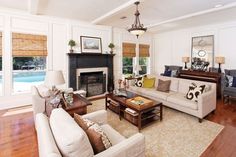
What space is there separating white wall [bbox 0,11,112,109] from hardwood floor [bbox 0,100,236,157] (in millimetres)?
522

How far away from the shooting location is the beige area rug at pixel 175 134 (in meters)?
2.42

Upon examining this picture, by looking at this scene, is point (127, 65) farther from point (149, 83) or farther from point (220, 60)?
point (220, 60)

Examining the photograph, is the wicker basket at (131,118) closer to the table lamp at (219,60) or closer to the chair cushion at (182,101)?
the chair cushion at (182,101)

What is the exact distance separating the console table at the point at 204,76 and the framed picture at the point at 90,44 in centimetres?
364

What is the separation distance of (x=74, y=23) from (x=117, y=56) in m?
2.23

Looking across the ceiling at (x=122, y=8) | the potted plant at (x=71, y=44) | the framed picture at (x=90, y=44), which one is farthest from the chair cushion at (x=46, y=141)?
the framed picture at (x=90, y=44)

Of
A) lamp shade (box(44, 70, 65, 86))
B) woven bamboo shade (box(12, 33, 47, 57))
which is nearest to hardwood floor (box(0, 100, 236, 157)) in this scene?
lamp shade (box(44, 70, 65, 86))

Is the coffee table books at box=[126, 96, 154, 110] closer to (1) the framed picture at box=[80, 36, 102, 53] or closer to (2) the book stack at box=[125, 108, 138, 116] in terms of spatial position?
(2) the book stack at box=[125, 108, 138, 116]

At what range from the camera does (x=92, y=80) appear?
572 cm

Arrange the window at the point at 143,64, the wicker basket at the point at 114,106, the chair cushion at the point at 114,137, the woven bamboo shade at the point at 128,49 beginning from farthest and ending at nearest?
1. the window at the point at 143,64
2. the woven bamboo shade at the point at 128,49
3. the wicker basket at the point at 114,106
4. the chair cushion at the point at 114,137

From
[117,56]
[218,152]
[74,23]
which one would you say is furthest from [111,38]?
[218,152]

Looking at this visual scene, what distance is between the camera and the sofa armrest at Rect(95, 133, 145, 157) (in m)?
1.40

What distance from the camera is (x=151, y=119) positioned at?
343 centimetres

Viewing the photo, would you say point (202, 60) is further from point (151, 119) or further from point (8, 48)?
point (8, 48)
